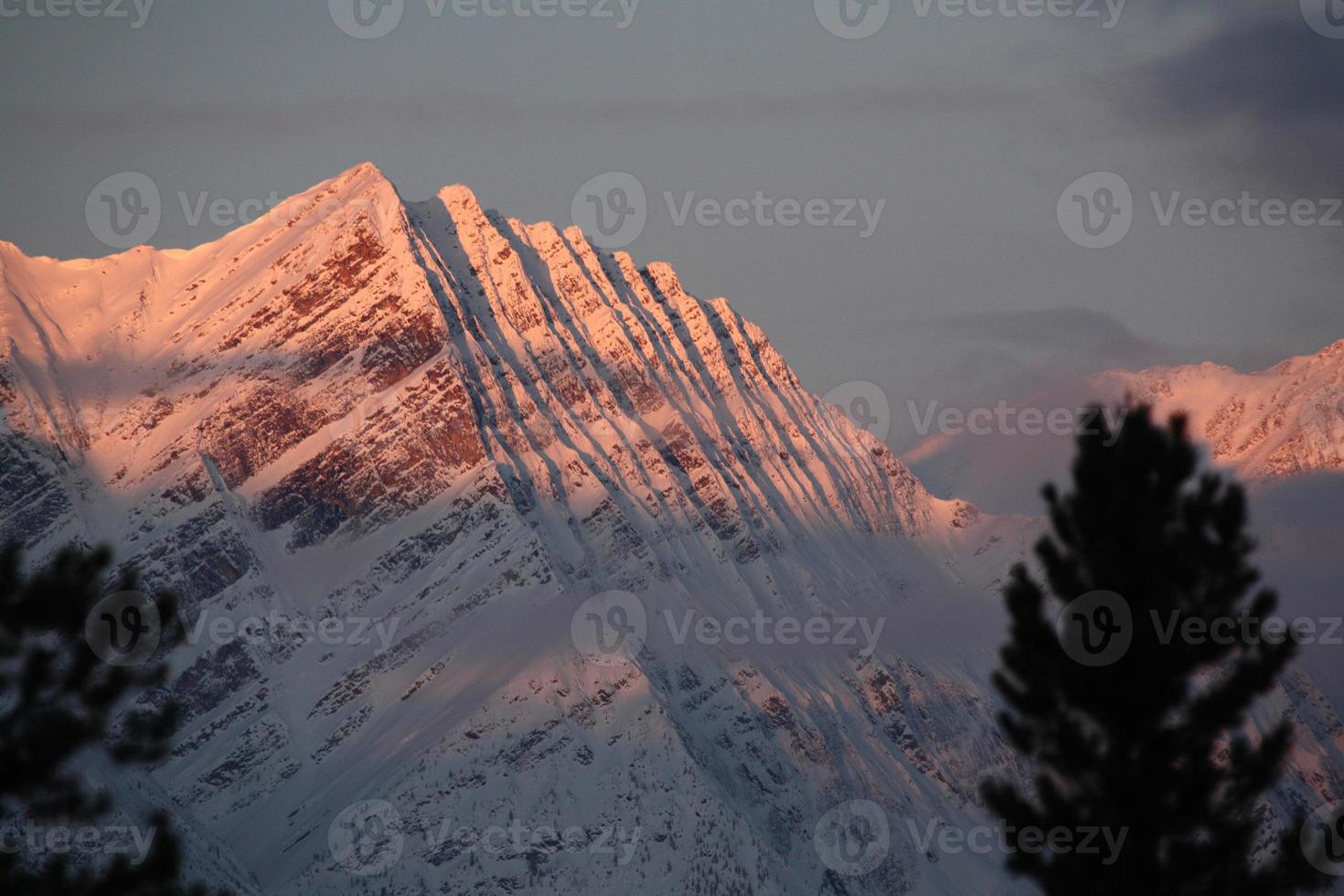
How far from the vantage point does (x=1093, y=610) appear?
158 feet

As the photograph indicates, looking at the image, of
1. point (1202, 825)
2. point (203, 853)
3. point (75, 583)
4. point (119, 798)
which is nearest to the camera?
point (75, 583)

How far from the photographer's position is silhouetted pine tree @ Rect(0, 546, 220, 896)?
4044 cm

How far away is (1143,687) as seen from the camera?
48.0m

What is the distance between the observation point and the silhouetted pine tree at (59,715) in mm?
40438

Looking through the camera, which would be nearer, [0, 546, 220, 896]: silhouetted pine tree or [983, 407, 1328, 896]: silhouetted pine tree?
[0, 546, 220, 896]: silhouetted pine tree

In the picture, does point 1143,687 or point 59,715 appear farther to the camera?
point 1143,687

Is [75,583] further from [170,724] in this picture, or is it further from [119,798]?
[119,798]

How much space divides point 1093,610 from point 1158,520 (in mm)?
2644

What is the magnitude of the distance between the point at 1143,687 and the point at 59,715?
911 inches

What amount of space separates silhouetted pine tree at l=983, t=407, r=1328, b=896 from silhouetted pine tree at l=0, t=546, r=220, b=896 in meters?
19.0

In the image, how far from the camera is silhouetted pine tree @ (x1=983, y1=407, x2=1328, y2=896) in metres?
47.2

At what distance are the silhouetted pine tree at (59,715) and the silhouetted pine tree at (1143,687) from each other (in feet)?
62.3

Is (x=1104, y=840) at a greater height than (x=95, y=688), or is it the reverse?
(x=95, y=688)

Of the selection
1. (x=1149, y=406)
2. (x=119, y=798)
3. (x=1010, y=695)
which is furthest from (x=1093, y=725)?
(x=119, y=798)
